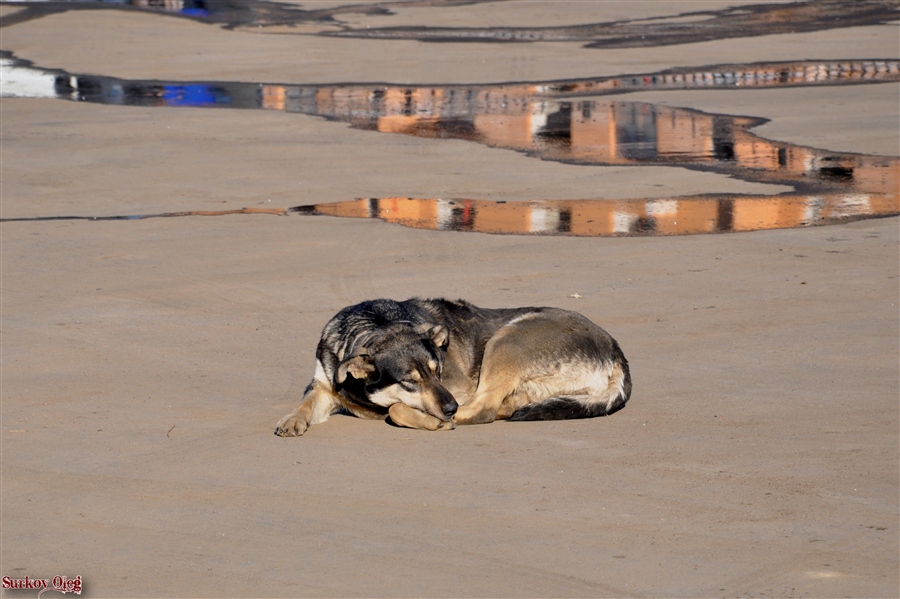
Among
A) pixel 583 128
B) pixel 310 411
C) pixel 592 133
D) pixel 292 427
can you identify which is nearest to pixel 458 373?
pixel 310 411

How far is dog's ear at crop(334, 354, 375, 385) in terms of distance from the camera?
765cm

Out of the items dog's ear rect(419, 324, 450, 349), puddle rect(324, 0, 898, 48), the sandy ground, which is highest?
puddle rect(324, 0, 898, 48)

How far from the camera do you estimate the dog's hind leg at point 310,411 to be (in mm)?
7609

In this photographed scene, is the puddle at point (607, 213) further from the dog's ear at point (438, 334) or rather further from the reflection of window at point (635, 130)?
the dog's ear at point (438, 334)

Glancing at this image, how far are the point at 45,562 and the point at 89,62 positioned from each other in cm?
2287

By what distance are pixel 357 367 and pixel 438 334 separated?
0.52 m

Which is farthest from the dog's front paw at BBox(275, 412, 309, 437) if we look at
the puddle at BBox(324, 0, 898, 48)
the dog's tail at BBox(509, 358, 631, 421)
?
the puddle at BBox(324, 0, 898, 48)

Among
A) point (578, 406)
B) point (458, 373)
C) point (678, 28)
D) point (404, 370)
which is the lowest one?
point (578, 406)

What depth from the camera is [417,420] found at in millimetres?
7641

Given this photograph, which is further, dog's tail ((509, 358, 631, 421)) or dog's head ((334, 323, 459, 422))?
dog's tail ((509, 358, 631, 421))

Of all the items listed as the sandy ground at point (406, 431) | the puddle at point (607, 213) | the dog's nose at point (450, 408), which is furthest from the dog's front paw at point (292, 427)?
the puddle at point (607, 213)

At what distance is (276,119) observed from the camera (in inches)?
785

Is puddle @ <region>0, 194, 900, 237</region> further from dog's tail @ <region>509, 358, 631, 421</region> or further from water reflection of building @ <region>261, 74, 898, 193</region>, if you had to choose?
dog's tail @ <region>509, 358, 631, 421</region>

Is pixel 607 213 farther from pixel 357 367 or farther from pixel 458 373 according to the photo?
pixel 357 367
